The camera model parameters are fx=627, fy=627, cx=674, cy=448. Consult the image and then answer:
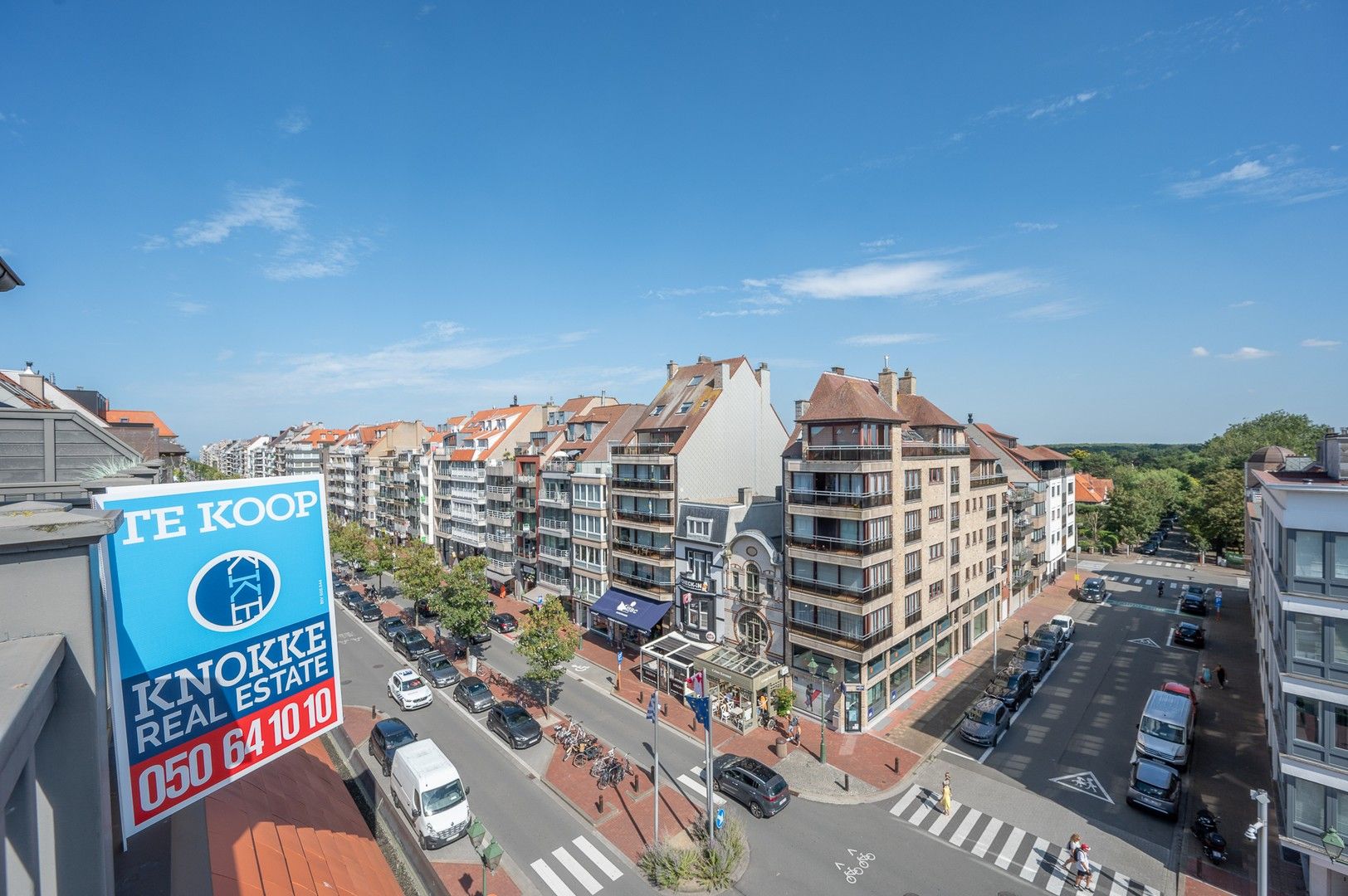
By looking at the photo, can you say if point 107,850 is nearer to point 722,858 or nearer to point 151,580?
point 151,580

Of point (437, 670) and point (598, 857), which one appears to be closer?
point (598, 857)

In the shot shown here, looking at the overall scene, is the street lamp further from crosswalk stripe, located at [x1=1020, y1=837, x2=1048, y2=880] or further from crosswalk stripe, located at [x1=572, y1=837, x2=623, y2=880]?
crosswalk stripe, located at [x1=572, y1=837, x2=623, y2=880]

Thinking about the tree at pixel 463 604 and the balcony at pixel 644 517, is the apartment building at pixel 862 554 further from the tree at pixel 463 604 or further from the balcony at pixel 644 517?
the tree at pixel 463 604

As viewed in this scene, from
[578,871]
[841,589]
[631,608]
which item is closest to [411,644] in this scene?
[631,608]

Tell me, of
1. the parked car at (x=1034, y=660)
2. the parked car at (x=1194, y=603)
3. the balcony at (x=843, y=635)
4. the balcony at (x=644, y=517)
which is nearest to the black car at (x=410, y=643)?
the balcony at (x=644, y=517)

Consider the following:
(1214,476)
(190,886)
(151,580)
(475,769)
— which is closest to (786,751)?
(475,769)

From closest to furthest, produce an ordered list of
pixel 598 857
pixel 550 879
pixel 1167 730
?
1. pixel 550 879
2. pixel 598 857
3. pixel 1167 730

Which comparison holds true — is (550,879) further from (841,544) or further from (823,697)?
(841,544)
